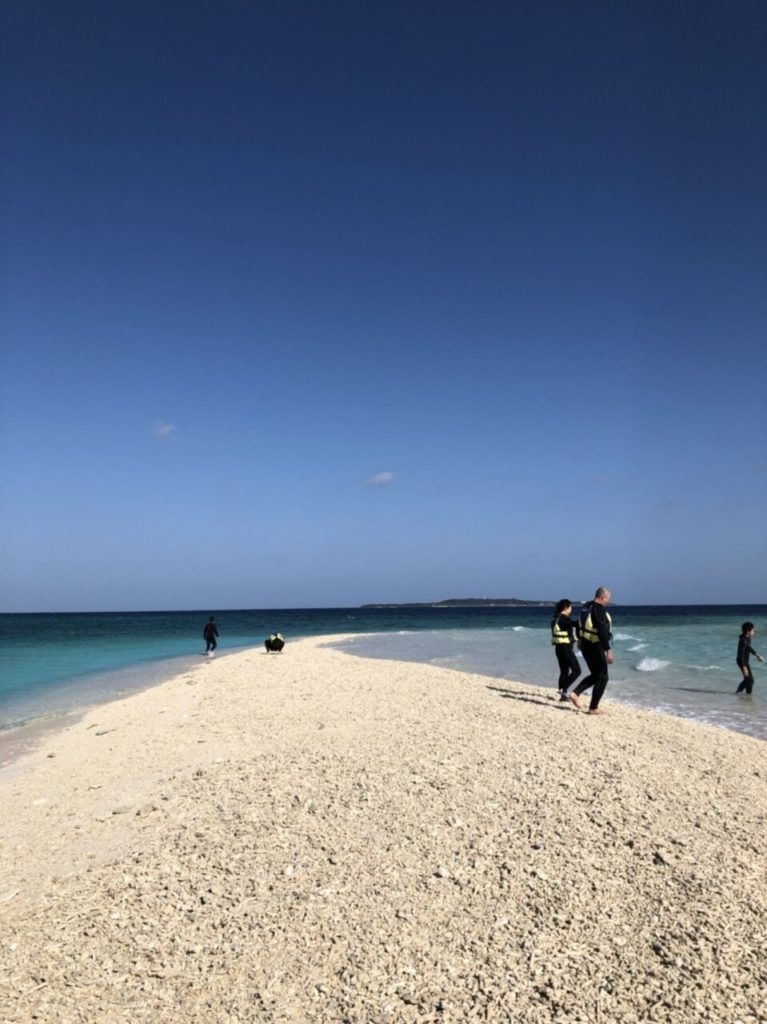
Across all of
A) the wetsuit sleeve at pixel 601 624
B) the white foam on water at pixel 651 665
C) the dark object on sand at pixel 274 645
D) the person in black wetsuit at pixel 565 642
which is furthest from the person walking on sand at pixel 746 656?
the dark object on sand at pixel 274 645

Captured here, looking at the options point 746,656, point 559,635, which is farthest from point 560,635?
point 746,656

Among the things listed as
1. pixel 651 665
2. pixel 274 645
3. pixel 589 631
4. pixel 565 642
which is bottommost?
pixel 651 665

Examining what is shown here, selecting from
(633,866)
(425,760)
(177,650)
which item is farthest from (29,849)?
(177,650)

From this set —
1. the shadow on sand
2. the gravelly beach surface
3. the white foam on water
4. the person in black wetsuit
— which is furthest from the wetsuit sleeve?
the white foam on water

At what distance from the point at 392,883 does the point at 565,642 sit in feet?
27.9

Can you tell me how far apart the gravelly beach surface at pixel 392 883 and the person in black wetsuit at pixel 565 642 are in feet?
11.0

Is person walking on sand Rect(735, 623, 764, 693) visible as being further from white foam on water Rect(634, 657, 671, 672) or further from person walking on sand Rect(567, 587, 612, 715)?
person walking on sand Rect(567, 587, 612, 715)

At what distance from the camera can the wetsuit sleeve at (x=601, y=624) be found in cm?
1098

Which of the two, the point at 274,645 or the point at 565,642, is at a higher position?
the point at 565,642

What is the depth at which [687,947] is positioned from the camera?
408cm

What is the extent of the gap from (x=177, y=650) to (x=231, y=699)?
23907mm

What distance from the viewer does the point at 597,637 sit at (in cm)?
1109

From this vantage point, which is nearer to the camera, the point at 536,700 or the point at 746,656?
the point at 536,700

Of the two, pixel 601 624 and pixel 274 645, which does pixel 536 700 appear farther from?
pixel 274 645
